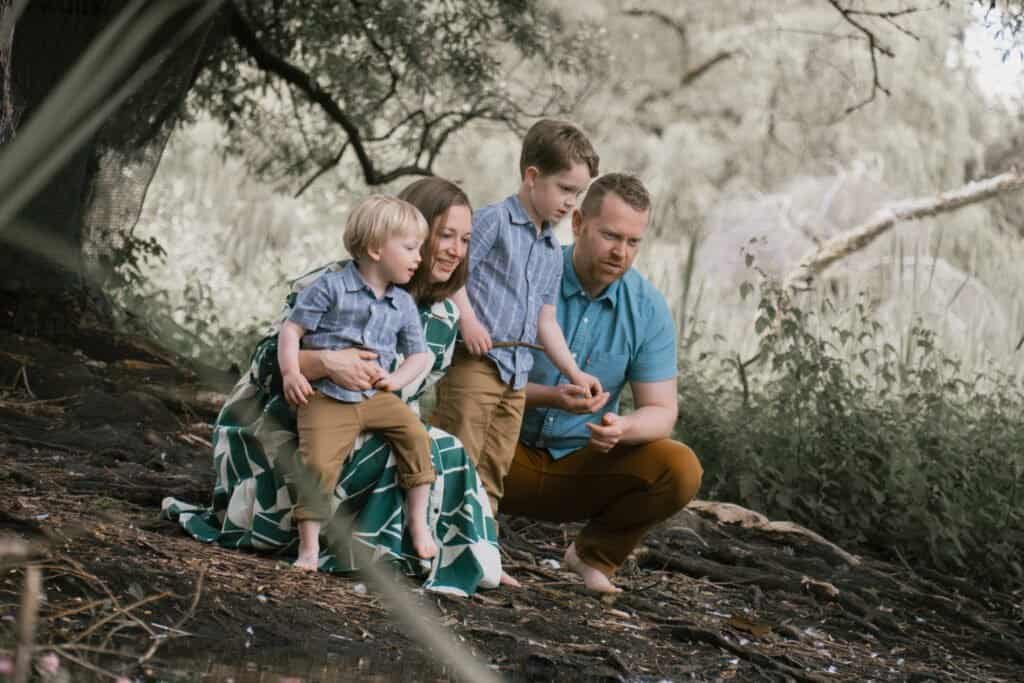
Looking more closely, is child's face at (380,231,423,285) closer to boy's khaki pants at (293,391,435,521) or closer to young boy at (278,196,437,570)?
young boy at (278,196,437,570)

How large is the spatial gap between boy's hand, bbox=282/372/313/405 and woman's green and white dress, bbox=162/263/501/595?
218 mm

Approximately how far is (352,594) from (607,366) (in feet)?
3.83

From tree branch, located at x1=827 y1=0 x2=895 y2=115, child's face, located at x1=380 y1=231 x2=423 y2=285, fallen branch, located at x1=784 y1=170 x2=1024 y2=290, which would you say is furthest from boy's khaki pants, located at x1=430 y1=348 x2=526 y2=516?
fallen branch, located at x1=784 y1=170 x2=1024 y2=290

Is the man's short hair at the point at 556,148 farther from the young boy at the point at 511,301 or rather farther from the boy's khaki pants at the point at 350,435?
the boy's khaki pants at the point at 350,435

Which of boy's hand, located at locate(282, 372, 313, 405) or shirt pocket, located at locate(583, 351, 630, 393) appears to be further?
shirt pocket, located at locate(583, 351, 630, 393)

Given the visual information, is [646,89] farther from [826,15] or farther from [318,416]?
[318,416]

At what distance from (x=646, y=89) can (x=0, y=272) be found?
14.7m

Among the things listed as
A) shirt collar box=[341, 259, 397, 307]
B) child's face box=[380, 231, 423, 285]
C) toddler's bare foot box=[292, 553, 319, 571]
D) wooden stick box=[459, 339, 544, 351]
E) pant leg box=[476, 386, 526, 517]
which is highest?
child's face box=[380, 231, 423, 285]

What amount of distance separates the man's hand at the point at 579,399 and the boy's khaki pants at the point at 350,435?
484 mm

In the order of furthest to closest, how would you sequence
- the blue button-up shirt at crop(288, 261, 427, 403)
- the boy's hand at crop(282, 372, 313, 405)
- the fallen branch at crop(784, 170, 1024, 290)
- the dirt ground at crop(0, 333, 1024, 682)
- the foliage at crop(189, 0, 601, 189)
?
the fallen branch at crop(784, 170, 1024, 290), the foliage at crop(189, 0, 601, 189), the blue button-up shirt at crop(288, 261, 427, 403), the boy's hand at crop(282, 372, 313, 405), the dirt ground at crop(0, 333, 1024, 682)

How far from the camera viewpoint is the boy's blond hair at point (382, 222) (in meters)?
3.41

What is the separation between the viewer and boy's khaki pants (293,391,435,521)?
3.45 metres

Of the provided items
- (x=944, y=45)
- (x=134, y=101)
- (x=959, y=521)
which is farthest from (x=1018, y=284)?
(x=944, y=45)

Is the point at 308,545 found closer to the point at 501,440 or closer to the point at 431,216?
the point at 501,440
